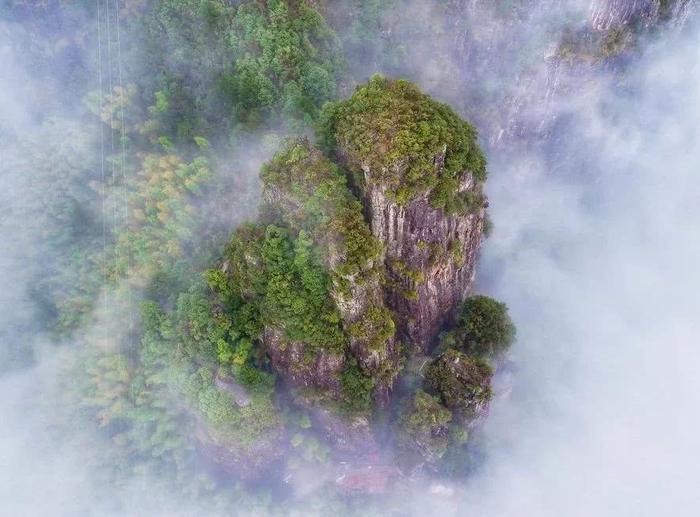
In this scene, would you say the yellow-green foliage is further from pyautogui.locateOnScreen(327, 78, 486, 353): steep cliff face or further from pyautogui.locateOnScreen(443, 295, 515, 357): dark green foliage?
pyautogui.locateOnScreen(443, 295, 515, 357): dark green foliage

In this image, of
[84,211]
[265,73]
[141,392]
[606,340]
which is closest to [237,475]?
[141,392]

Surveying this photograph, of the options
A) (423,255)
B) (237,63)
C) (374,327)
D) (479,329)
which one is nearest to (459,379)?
(479,329)

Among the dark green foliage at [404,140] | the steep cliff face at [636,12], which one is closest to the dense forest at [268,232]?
A: the dark green foliage at [404,140]

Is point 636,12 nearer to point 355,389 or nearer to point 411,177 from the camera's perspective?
point 411,177

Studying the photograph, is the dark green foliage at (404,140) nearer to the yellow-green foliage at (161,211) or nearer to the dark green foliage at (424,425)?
the dark green foliage at (424,425)

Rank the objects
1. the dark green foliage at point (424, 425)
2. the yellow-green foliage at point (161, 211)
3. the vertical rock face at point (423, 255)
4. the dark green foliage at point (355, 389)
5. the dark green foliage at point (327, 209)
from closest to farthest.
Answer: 1. the dark green foliage at point (327, 209)
2. the vertical rock face at point (423, 255)
3. the dark green foliage at point (355, 389)
4. the dark green foliage at point (424, 425)
5. the yellow-green foliage at point (161, 211)

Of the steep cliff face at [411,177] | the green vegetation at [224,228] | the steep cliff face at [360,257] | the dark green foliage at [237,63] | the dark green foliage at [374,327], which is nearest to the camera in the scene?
the steep cliff face at [411,177]

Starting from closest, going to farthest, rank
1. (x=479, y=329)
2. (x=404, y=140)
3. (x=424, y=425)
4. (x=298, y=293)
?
(x=404, y=140) < (x=298, y=293) < (x=424, y=425) < (x=479, y=329)

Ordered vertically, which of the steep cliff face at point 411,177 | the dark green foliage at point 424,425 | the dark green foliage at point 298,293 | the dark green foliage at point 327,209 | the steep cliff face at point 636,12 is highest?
the steep cliff face at point 636,12

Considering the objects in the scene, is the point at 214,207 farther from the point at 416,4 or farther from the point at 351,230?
the point at 416,4
